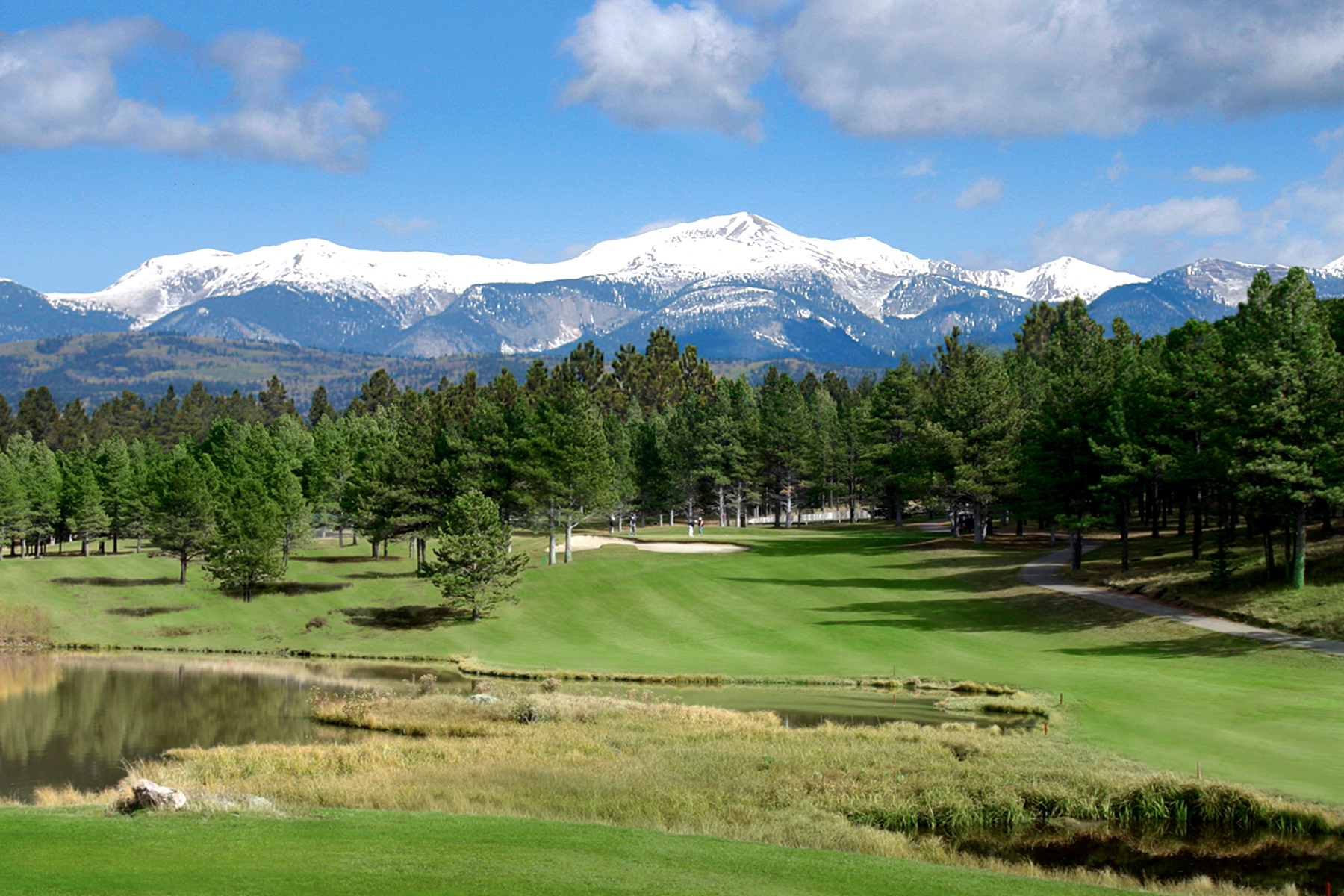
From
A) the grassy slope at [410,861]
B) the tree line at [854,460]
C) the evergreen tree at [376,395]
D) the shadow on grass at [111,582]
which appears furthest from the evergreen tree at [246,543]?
the evergreen tree at [376,395]

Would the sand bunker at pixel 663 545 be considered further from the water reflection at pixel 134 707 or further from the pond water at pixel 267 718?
the water reflection at pixel 134 707

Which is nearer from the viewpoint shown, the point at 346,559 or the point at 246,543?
the point at 246,543

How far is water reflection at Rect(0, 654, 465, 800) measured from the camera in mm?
33094

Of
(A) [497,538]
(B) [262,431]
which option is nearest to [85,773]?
(A) [497,538]

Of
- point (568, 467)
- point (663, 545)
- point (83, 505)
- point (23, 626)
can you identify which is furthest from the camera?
point (83, 505)

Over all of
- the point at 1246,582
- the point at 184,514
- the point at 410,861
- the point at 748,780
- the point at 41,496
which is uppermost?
the point at 41,496

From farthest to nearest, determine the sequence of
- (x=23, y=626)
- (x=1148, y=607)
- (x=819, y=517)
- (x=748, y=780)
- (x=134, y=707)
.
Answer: (x=819, y=517) → (x=23, y=626) → (x=1148, y=607) → (x=134, y=707) → (x=748, y=780)

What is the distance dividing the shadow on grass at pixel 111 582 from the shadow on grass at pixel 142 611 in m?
5.21

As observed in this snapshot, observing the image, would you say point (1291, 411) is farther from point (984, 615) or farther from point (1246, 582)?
point (984, 615)

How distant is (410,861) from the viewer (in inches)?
656

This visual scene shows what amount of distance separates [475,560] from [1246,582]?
42212mm

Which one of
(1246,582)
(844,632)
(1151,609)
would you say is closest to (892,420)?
(1151,609)

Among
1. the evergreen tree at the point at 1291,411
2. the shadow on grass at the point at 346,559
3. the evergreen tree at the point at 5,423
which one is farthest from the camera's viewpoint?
the evergreen tree at the point at 5,423

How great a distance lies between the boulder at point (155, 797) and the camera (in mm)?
20078
